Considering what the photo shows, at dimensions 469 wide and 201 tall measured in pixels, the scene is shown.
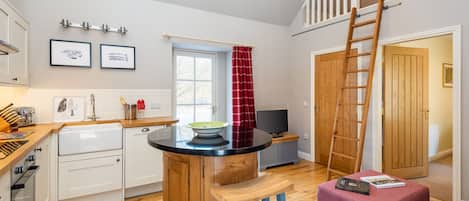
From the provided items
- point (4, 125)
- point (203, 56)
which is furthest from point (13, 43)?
point (203, 56)

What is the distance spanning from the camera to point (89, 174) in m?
2.51

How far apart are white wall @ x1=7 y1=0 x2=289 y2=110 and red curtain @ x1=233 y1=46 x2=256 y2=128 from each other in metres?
0.26

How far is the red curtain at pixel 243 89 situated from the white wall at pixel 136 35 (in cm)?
26

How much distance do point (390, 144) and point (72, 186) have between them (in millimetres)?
3848

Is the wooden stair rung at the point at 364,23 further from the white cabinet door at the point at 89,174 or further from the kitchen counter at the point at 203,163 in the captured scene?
the white cabinet door at the point at 89,174

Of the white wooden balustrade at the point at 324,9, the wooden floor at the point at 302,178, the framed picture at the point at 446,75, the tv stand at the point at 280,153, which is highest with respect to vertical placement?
the white wooden balustrade at the point at 324,9

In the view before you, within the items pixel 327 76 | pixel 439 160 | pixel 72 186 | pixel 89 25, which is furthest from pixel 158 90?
pixel 439 160

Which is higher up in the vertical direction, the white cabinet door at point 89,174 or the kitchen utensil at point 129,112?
the kitchen utensil at point 129,112

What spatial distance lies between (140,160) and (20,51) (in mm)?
1603

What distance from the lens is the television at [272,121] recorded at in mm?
3953

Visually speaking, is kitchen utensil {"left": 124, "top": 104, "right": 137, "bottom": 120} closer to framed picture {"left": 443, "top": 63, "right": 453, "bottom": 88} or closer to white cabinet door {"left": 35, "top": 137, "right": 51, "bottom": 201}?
white cabinet door {"left": 35, "top": 137, "right": 51, "bottom": 201}

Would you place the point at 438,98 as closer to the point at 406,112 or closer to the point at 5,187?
the point at 406,112

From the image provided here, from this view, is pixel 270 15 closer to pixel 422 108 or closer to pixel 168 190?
pixel 422 108

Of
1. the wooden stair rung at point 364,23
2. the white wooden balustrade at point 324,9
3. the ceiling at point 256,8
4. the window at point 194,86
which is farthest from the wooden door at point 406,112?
the window at point 194,86
